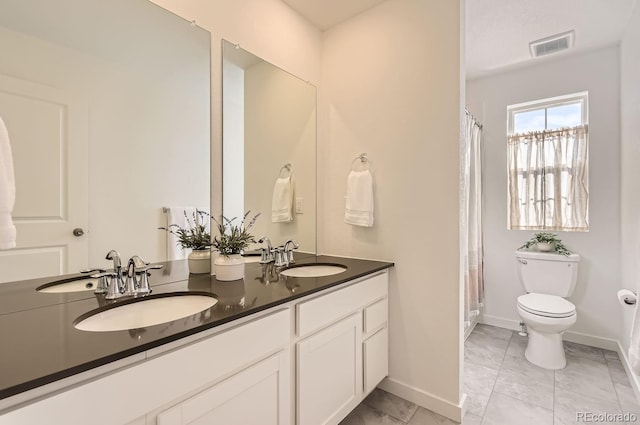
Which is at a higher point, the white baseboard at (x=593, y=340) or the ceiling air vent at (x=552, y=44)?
the ceiling air vent at (x=552, y=44)

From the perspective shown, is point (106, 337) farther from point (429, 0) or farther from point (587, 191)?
point (587, 191)

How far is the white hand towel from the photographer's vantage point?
1.98 metres

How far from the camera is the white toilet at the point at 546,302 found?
7.31ft

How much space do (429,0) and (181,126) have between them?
5.16ft

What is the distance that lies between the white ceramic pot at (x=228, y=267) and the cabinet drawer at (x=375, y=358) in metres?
0.82

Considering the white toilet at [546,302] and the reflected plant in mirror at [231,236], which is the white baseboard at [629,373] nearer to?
the white toilet at [546,302]

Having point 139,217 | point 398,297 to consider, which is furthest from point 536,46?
point 139,217

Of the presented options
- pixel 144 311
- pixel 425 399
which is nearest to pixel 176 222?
pixel 144 311

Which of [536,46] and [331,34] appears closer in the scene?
[331,34]

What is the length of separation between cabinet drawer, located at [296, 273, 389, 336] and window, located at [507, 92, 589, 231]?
1914mm

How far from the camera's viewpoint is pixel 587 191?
2.62 metres

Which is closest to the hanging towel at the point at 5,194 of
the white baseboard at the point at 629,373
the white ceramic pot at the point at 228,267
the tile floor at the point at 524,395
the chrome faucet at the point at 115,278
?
the chrome faucet at the point at 115,278

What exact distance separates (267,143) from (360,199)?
0.69 metres

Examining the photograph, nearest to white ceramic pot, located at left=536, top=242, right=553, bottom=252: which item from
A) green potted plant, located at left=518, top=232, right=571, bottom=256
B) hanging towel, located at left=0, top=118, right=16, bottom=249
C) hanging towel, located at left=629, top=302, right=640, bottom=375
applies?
green potted plant, located at left=518, top=232, right=571, bottom=256
